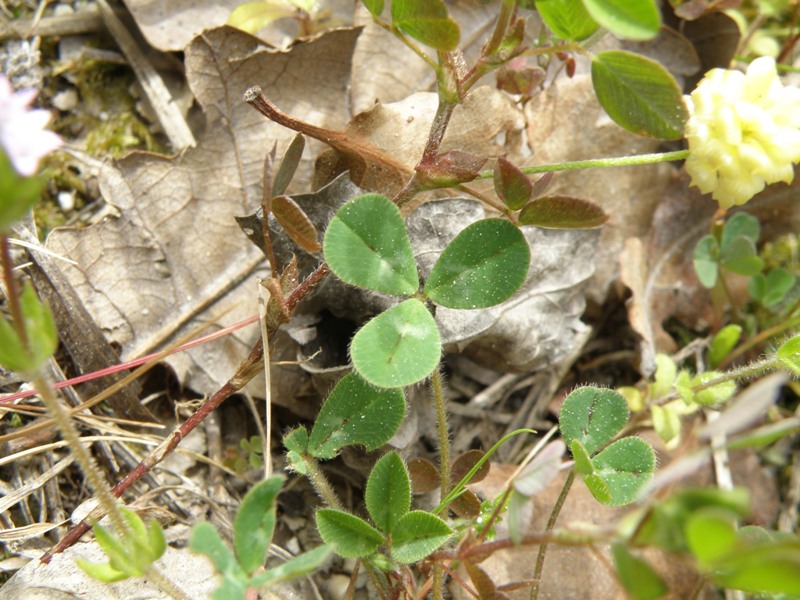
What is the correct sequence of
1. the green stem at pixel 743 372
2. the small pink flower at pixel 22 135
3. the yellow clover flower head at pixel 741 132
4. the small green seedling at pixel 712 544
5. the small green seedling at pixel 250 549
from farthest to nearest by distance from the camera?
1. the green stem at pixel 743 372
2. the yellow clover flower head at pixel 741 132
3. the small green seedling at pixel 250 549
4. the small pink flower at pixel 22 135
5. the small green seedling at pixel 712 544

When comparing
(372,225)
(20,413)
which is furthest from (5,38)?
(372,225)

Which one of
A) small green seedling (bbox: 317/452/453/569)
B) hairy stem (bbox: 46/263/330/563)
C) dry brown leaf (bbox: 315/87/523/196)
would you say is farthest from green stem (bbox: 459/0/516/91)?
small green seedling (bbox: 317/452/453/569)

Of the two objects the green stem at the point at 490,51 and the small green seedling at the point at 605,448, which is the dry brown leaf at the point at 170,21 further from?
the small green seedling at the point at 605,448

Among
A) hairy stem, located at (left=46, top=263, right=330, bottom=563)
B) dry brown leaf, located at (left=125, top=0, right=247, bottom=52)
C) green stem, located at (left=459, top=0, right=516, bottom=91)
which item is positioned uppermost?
dry brown leaf, located at (left=125, top=0, right=247, bottom=52)

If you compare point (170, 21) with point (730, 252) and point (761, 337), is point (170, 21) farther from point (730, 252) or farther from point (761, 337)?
point (761, 337)

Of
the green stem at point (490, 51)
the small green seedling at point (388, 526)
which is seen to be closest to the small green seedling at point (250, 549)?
the small green seedling at point (388, 526)

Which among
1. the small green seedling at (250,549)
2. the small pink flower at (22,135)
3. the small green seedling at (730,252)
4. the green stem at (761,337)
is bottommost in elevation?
the green stem at (761,337)

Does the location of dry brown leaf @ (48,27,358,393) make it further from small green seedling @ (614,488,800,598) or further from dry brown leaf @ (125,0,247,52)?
small green seedling @ (614,488,800,598)
